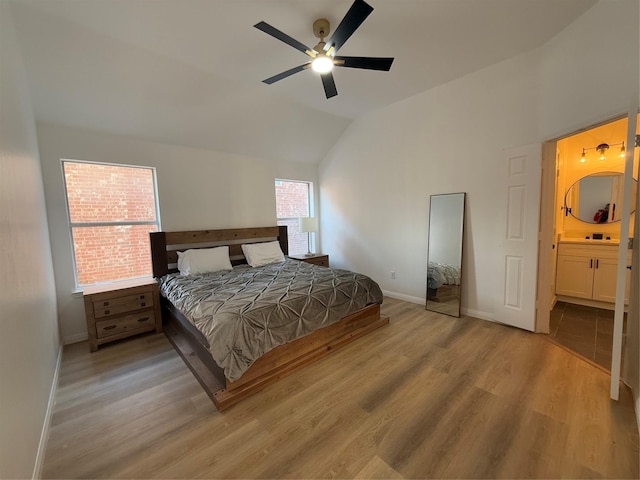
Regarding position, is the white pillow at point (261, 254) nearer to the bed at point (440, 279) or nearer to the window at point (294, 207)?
the window at point (294, 207)

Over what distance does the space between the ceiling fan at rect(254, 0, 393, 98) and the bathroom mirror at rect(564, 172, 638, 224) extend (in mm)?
3789

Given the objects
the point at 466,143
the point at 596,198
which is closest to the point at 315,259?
the point at 466,143

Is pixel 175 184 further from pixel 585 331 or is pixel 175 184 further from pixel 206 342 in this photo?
pixel 585 331

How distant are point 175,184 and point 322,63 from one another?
2.73 m

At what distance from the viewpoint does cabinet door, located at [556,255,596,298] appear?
3607 millimetres

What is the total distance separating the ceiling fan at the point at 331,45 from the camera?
164 cm

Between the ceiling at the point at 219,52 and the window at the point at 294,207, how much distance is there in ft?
5.00

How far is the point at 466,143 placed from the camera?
3.29 metres

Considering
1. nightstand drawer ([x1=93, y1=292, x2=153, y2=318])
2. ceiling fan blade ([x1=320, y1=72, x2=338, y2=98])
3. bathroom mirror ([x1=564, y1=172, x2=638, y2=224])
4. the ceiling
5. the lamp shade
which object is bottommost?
nightstand drawer ([x1=93, y1=292, x2=153, y2=318])

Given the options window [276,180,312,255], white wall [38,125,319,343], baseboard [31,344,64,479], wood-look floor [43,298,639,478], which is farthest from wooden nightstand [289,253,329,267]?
baseboard [31,344,64,479]

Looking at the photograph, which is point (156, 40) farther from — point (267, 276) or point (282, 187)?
point (282, 187)

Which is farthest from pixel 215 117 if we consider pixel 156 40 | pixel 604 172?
pixel 604 172

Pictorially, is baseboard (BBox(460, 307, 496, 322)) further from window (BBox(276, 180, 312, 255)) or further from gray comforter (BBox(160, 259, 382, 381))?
window (BBox(276, 180, 312, 255))

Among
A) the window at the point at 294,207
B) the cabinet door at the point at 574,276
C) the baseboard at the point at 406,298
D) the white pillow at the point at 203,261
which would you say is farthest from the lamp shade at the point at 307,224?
the cabinet door at the point at 574,276
